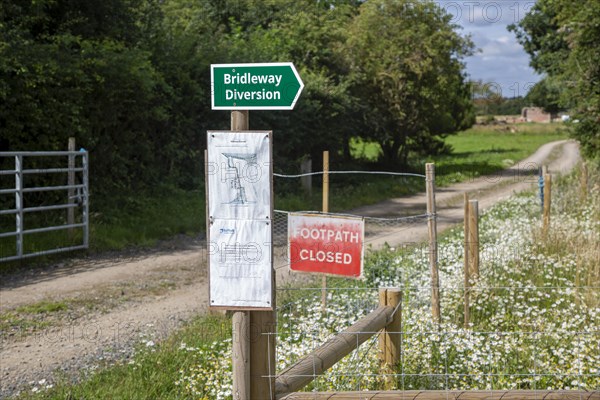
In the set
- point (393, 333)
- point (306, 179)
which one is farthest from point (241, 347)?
point (306, 179)

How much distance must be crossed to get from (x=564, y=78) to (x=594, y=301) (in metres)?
15.7

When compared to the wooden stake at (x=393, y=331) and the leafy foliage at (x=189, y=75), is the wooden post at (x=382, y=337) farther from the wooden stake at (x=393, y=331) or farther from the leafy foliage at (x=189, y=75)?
the leafy foliage at (x=189, y=75)

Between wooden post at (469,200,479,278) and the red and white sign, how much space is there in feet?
12.7

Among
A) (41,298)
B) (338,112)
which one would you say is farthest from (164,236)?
(338,112)

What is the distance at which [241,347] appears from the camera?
4.56 meters

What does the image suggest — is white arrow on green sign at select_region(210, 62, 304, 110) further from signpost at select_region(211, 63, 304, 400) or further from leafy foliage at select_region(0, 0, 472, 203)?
leafy foliage at select_region(0, 0, 472, 203)

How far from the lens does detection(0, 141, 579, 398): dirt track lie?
7.69 meters

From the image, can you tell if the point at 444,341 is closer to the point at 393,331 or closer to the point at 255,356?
the point at 393,331

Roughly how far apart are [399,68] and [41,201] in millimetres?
17153

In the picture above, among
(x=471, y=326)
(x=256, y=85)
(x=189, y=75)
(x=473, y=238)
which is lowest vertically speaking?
(x=471, y=326)

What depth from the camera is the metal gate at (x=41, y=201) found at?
41.3 feet

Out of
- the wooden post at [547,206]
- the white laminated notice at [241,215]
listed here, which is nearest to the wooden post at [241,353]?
the white laminated notice at [241,215]

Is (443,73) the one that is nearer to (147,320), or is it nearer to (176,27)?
(176,27)

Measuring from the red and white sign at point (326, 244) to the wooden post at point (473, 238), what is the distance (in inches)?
153
